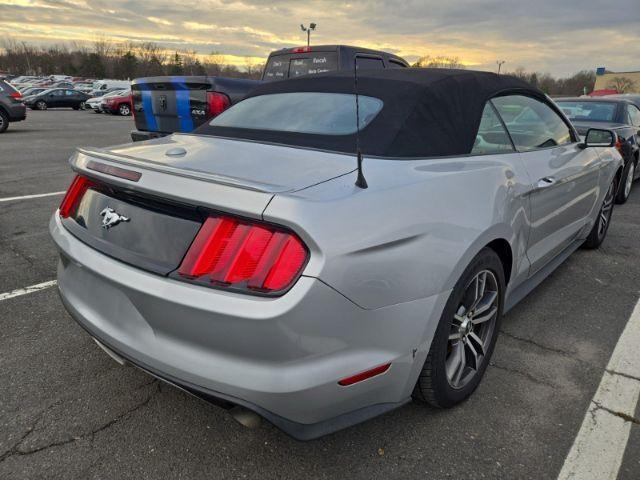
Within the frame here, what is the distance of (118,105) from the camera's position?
25625mm

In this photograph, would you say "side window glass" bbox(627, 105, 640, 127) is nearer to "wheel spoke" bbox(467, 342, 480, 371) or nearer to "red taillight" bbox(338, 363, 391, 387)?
"wheel spoke" bbox(467, 342, 480, 371)

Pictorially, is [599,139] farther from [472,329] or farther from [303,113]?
[303,113]

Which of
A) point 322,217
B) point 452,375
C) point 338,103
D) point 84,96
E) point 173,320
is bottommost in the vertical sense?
point 84,96

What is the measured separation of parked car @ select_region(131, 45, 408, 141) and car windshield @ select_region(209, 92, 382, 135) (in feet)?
9.54

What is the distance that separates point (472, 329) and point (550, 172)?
1223 mm

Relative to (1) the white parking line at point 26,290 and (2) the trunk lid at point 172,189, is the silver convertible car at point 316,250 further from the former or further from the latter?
(1) the white parking line at point 26,290

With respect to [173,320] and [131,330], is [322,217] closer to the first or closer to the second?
[173,320]

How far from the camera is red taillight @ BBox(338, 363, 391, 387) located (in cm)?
173

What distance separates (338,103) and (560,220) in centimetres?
180

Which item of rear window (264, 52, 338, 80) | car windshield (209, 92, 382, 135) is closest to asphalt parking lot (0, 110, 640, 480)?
car windshield (209, 92, 382, 135)

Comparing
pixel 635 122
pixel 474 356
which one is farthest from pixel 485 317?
pixel 635 122

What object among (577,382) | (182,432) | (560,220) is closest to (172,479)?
(182,432)

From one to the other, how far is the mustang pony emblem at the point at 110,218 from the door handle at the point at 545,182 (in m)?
2.24

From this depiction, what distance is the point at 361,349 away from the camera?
1749mm
